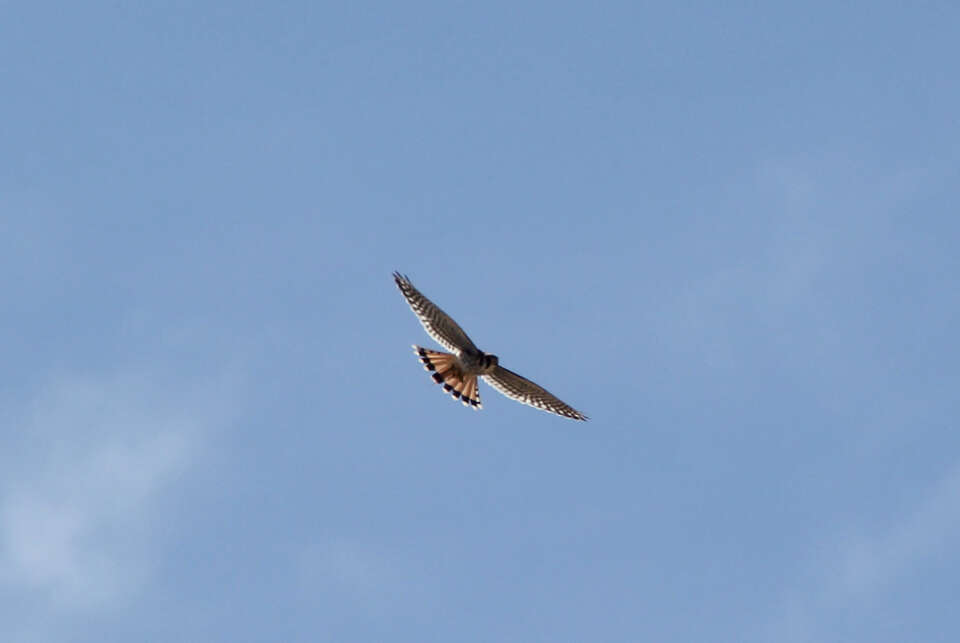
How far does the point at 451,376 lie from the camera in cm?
2956

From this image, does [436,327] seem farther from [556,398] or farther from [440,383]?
[556,398]

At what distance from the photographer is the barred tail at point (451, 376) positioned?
2936 cm

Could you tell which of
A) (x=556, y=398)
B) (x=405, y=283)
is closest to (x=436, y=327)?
(x=405, y=283)

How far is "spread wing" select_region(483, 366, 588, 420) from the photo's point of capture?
3035 cm

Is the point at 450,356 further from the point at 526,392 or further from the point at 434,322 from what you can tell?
the point at 526,392

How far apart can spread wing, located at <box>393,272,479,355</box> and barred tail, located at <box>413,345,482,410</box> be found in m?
0.22

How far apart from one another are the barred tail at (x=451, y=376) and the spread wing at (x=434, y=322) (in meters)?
0.22

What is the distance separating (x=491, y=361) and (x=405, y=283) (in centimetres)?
183

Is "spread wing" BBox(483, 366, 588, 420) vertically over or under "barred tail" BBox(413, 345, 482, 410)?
over

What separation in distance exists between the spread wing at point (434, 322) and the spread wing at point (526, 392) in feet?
3.10

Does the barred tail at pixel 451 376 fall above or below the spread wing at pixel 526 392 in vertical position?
below

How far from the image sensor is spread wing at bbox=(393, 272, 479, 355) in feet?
95.3

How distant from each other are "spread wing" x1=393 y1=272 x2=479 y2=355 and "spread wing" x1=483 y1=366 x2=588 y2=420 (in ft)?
3.10

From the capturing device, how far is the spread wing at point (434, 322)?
2905 centimetres
